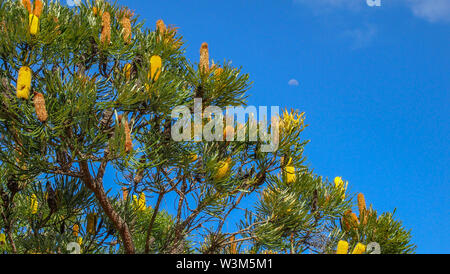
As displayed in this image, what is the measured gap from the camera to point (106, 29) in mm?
2465

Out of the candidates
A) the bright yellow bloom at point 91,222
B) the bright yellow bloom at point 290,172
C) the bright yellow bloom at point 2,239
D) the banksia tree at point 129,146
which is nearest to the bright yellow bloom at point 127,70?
the banksia tree at point 129,146

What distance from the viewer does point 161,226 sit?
133 inches

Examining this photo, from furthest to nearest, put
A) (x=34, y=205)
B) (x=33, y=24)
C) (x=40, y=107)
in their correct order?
(x=34, y=205)
(x=33, y=24)
(x=40, y=107)

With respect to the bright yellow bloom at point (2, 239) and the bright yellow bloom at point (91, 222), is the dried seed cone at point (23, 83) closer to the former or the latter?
the bright yellow bloom at point (91, 222)

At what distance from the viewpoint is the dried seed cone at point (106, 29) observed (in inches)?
96.3

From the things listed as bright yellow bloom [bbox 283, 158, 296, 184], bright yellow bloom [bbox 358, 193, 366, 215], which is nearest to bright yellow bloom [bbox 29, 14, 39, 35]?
bright yellow bloom [bbox 283, 158, 296, 184]

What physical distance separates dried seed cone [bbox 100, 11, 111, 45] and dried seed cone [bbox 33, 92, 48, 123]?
2.06ft

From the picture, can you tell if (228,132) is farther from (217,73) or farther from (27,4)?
(27,4)

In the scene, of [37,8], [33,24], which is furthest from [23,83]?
[37,8]

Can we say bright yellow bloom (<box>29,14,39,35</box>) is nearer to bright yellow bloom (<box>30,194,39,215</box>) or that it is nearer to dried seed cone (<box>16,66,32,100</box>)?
dried seed cone (<box>16,66,32,100</box>)

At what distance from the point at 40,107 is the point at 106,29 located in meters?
0.67

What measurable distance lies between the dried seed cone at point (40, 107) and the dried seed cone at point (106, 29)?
2.06ft
